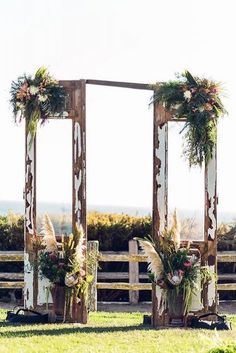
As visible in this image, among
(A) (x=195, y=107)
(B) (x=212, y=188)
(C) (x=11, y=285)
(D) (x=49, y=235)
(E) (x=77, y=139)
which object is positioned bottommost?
(C) (x=11, y=285)

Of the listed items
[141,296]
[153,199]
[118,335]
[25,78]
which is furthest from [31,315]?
[141,296]

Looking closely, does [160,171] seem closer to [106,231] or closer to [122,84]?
[122,84]

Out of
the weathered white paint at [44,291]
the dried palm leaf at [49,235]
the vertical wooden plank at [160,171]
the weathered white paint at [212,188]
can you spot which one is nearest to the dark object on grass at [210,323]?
the weathered white paint at [212,188]

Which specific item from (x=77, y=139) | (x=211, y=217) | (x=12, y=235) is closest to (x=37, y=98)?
(x=77, y=139)

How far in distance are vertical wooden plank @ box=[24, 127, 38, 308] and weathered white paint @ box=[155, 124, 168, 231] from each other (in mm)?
1644

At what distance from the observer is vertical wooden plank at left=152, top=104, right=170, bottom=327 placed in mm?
8758

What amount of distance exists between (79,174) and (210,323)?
8.30 feet

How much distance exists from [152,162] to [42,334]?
102 inches

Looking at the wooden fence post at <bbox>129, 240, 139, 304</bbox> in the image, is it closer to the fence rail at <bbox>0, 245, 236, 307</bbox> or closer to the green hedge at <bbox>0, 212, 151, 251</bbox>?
the fence rail at <bbox>0, 245, 236, 307</bbox>

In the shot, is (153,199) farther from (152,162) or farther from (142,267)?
(142,267)

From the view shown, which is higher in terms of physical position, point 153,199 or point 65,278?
point 153,199

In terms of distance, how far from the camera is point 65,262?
877 centimetres

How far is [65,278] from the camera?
8695mm

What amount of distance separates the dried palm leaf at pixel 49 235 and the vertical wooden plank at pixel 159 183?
1305 mm
